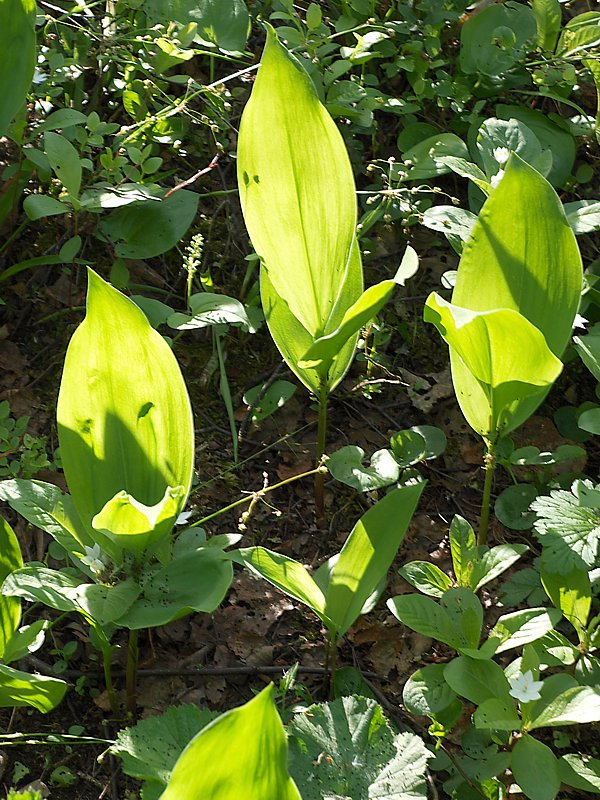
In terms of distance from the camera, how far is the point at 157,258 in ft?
6.89

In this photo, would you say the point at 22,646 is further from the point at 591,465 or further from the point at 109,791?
the point at 591,465

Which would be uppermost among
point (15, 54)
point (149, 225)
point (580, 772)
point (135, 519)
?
point (15, 54)

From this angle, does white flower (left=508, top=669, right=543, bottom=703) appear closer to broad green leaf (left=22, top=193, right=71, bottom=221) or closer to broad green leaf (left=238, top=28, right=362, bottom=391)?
broad green leaf (left=238, top=28, right=362, bottom=391)

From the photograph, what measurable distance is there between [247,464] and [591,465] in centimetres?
77

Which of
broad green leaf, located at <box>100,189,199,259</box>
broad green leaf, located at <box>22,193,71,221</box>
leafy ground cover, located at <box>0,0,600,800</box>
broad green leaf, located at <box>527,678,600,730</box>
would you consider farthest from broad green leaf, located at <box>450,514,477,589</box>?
broad green leaf, located at <box>22,193,71,221</box>

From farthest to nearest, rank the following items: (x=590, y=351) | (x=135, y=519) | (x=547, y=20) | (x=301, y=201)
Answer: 1. (x=547, y=20)
2. (x=590, y=351)
3. (x=301, y=201)
4. (x=135, y=519)

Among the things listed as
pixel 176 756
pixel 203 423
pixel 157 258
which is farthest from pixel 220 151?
pixel 176 756

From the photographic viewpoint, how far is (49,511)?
1.43 metres

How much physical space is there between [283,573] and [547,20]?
1695mm

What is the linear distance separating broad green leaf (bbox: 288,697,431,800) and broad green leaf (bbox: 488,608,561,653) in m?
0.24

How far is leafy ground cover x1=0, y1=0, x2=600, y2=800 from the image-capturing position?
1.35m

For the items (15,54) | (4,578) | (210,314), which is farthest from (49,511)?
(15,54)

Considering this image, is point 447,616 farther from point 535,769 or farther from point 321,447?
point 321,447

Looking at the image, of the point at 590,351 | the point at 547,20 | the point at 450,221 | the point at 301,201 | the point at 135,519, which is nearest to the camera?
the point at 135,519
